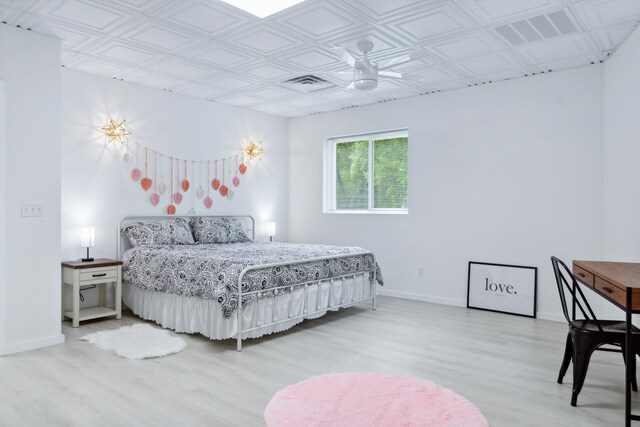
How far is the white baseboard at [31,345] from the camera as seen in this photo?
3543mm

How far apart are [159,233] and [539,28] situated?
4279 mm

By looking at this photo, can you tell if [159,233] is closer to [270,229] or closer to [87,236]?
[87,236]

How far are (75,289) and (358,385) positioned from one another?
2.99 metres

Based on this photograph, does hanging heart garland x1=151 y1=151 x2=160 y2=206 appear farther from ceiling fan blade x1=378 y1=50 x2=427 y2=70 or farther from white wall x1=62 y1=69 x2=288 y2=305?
ceiling fan blade x1=378 y1=50 x2=427 y2=70

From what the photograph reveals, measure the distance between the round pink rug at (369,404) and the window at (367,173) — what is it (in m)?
3.47

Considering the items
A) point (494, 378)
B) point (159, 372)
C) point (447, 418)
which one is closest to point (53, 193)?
point (159, 372)

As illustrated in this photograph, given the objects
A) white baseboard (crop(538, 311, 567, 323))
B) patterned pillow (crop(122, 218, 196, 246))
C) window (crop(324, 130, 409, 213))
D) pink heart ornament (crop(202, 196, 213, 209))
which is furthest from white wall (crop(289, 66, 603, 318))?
patterned pillow (crop(122, 218, 196, 246))

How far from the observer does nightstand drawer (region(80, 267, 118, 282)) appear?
4.34 meters

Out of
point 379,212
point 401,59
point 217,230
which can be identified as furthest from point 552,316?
point 217,230

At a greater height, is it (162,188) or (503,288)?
(162,188)

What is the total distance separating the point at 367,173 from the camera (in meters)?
6.49

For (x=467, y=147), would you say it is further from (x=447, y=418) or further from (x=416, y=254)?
(x=447, y=418)

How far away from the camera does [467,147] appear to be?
17.6ft

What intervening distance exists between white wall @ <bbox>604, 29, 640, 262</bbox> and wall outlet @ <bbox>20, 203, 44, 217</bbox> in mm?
4936
